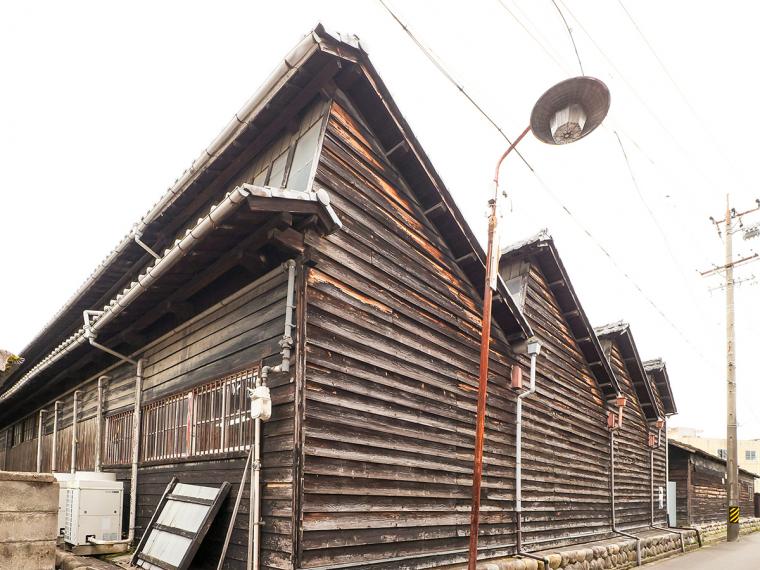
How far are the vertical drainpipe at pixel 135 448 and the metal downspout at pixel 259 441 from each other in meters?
3.98

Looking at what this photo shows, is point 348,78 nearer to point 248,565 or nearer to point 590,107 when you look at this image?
point 590,107

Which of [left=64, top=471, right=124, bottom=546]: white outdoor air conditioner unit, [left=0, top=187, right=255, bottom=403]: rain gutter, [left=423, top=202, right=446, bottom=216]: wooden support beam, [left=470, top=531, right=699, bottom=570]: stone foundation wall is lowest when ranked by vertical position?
[left=470, top=531, right=699, bottom=570]: stone foundation wall

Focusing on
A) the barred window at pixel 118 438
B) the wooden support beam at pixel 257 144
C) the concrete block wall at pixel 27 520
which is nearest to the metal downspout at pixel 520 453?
the wooden support beam at pixel 257 144

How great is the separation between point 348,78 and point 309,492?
5.59 m

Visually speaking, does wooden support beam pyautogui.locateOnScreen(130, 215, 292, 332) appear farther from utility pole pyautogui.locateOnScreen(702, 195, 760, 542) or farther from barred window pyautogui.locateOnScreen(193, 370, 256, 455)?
utility pole pyautogui.locateOnScreen(702, 195, 760, 542)

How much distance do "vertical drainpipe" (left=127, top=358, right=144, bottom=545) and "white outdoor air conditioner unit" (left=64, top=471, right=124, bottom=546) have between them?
186mm

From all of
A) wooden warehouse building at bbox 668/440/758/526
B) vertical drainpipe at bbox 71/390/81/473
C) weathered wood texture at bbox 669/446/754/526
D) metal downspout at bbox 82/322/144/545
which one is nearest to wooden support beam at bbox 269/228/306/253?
metal downspout at bbox 82/322/144/545

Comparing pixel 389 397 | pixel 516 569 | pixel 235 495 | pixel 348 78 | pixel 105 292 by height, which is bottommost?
pixel 516 569

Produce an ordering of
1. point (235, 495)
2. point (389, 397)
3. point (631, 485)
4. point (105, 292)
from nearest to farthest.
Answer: point (235, 495) → point (389, 397) → point (105, 292) → point (631, 485)

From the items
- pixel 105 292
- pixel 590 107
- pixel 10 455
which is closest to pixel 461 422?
pixel 590 107

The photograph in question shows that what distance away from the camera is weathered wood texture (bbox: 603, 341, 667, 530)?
18391 mm

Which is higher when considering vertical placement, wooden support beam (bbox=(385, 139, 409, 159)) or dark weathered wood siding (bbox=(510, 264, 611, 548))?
wooden support beam (bbox=(385, 139, 409, 159))

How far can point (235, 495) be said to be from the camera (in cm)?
745

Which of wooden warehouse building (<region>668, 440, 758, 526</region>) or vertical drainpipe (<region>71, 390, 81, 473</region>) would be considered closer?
vertical drainpipe (<region>71, 390, 81, 473</region>)
